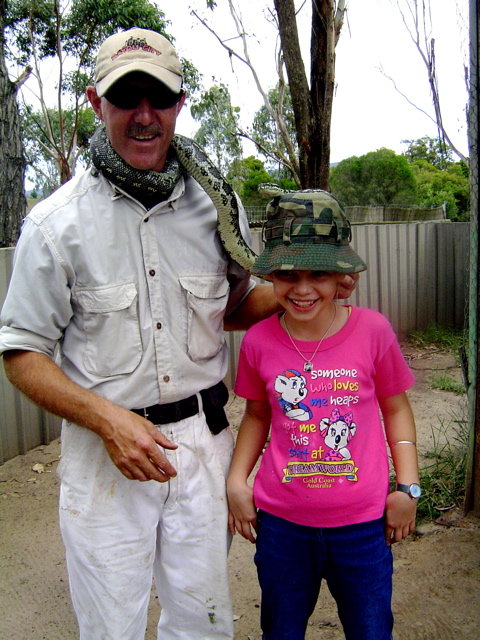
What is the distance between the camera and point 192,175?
7.42ft

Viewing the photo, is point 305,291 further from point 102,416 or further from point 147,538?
point 147,538

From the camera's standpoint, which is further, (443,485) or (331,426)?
(443,485)

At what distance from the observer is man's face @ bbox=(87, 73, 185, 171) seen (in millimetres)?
1951

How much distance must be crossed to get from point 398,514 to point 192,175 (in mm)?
1433

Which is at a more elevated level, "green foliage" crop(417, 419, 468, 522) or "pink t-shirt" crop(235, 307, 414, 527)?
"pink t-shirt" crop(235, 307, 414, 527)

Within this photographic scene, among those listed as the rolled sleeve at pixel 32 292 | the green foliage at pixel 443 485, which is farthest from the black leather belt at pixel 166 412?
the green foliage at pixel 443 485

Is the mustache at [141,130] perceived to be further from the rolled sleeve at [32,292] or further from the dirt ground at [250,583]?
the dirt ground at [250,583]

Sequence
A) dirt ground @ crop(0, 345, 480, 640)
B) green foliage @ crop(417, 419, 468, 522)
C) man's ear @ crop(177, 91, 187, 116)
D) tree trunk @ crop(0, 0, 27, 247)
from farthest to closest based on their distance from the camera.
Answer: tree trunk @ crop(0, 0, 27, 247) < green foliage @ crop(417, 419, 468, 522) < dirt ground @ crop(0, 345, 480, 640) < man's ear @ crop(177, 91, 187, 116)

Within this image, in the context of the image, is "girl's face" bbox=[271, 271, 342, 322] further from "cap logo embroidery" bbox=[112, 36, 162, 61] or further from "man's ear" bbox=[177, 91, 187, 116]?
"cap logo embroidery" bbox=[112, 36, 162, 61]

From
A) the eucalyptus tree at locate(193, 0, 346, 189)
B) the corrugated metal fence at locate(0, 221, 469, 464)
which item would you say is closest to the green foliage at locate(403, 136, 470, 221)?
the corrugated metal fence at locate(0, 221, 469, 464)

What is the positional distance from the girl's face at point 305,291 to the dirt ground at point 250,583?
5.69ft

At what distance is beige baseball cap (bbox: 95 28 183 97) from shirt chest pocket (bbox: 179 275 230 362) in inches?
26.6

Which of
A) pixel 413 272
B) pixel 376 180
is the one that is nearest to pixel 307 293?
pixel 413 272

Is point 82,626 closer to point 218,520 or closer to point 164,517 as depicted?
point 164,517
